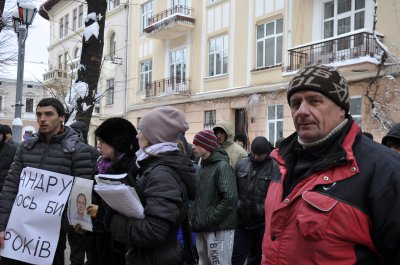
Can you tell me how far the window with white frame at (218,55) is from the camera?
19.0 m

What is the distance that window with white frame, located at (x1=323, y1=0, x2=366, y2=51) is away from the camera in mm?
13531

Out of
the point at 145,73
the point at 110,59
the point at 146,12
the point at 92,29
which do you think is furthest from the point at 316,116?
the point at 146,12

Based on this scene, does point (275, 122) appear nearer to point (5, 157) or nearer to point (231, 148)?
point (231, 148)

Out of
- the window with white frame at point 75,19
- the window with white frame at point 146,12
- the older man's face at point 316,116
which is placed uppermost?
the window with white frame at point 75,19

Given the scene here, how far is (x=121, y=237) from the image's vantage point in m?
2.51

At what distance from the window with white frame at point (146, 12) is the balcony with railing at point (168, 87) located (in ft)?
12.7

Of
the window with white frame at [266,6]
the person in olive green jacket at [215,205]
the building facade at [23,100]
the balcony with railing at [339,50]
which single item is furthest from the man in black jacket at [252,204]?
the building facade at [23,100]

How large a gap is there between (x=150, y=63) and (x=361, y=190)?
23262mm

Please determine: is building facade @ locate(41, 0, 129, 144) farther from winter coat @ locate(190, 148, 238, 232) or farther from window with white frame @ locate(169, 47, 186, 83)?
winter coat @ locate(190, 148, 238, 232)

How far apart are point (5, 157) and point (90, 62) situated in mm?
1928

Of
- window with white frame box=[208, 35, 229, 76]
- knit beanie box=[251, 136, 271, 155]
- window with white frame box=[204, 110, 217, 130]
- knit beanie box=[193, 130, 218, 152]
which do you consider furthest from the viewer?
window with white frame box=[204, 110, 217, 130]

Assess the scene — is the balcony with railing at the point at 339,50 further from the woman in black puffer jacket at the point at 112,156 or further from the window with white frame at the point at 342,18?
the woman in black puffer jacket at the point at 112,156

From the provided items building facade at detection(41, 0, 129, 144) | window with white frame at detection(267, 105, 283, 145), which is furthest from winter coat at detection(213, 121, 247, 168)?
building facade at detection(41, 0, 129, 144)

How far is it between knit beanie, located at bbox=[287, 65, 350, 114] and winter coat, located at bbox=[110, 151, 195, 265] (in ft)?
3.19
